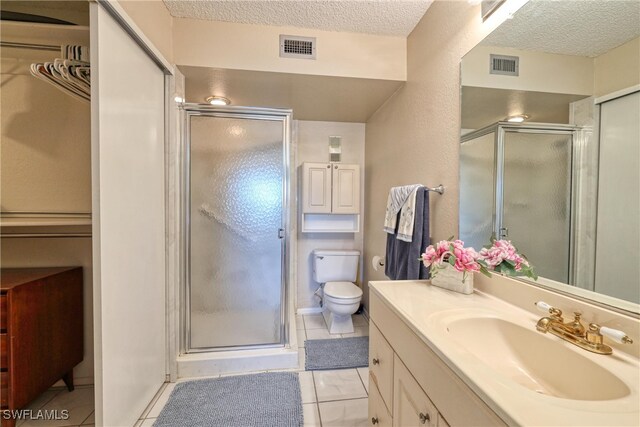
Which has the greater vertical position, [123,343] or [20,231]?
[20,231]

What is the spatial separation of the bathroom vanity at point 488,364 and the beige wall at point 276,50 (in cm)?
156

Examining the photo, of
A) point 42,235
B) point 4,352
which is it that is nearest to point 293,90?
point 42,235

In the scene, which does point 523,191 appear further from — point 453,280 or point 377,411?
point 377,411

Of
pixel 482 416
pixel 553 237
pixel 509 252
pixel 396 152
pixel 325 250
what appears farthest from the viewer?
pixel 325 250

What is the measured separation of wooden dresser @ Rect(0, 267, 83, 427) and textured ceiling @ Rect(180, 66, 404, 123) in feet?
5.20

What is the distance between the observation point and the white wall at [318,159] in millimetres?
2729

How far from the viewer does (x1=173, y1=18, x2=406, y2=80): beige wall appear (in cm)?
170

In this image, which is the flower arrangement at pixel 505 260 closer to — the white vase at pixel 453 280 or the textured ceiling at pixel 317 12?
the white vase at pixel 453 280

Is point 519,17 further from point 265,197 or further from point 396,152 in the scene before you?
point 265,197

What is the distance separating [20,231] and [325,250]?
2.29 metres

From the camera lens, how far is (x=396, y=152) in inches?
78.7

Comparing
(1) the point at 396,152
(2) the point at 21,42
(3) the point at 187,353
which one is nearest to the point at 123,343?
(3) the point at 187,353

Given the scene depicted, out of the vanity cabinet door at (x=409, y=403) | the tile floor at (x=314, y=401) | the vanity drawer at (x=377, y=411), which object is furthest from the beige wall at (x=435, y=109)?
the tile floor at (x=314, y=401)

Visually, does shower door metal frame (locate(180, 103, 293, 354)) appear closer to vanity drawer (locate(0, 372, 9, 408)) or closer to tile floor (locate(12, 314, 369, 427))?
tile floor (locate(12, 314, 369, 427))
